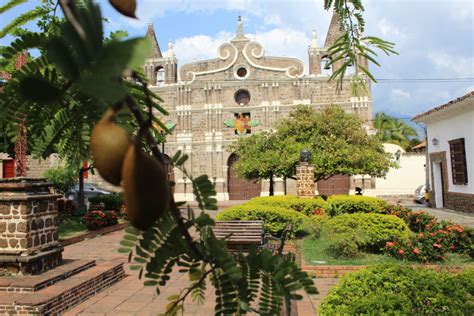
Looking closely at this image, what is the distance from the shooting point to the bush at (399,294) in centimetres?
279

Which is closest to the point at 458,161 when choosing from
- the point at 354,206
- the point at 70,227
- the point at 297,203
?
the point at 354,206

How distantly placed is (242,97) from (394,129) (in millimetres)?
13440

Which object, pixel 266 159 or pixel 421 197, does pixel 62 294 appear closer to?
pixel 266 159

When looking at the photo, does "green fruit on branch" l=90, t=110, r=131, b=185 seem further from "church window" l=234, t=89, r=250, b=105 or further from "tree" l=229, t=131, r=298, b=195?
"church window" l=234, t=89, r=250, b=105

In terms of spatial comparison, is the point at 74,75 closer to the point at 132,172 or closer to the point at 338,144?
the point at 132,172

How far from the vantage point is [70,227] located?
12836 millimetres

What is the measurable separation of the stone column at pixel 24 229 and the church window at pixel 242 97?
23.6 m

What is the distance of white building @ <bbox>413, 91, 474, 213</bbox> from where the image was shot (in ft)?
47.4

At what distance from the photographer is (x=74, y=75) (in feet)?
1.57

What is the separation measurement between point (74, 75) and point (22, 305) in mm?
4837

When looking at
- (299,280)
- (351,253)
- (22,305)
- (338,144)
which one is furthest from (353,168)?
(299,280)

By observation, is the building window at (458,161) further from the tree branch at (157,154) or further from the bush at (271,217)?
the tree branch at (157,154)

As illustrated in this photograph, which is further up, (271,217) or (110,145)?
(110,145)

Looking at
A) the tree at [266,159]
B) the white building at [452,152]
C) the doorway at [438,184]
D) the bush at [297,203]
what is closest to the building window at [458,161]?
the white building at [452,152]
